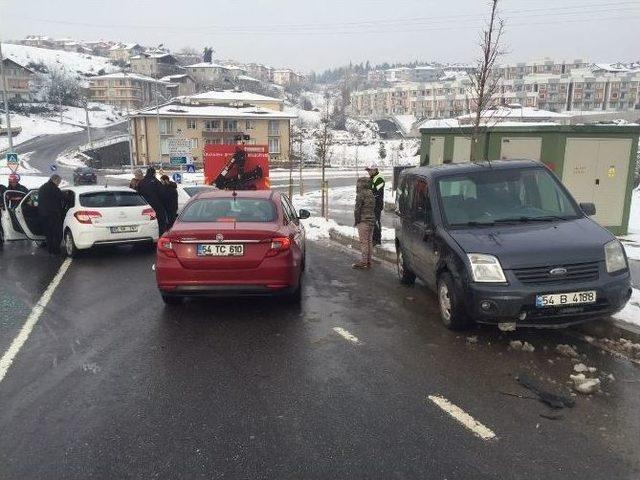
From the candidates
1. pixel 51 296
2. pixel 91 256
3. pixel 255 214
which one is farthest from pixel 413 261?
pixel 91 256

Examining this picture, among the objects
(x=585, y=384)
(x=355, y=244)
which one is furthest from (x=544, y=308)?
(x=355, y=244)

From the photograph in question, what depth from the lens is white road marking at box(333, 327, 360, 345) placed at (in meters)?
5.79

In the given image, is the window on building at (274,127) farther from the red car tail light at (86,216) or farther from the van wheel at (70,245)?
the red car tail light at (86,216)

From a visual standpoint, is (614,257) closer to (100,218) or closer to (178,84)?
(100,218)

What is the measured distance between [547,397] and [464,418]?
32.5 inches

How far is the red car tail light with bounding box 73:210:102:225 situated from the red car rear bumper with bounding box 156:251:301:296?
195 inches

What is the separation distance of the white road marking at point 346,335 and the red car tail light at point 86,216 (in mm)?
6699

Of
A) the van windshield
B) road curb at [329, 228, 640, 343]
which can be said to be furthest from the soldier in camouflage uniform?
road curb at [329, 228, 640, 343]

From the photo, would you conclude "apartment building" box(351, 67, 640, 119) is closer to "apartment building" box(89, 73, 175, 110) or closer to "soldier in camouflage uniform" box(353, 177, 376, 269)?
"apartment building" box(89, 73, 175, 110)

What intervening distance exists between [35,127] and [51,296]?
97.7 m

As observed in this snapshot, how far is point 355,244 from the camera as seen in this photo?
1221 centimetres

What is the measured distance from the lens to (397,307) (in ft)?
23.3

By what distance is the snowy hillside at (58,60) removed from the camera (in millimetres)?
139125

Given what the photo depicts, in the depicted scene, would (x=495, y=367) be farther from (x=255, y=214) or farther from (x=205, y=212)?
(x=205, y=212)
